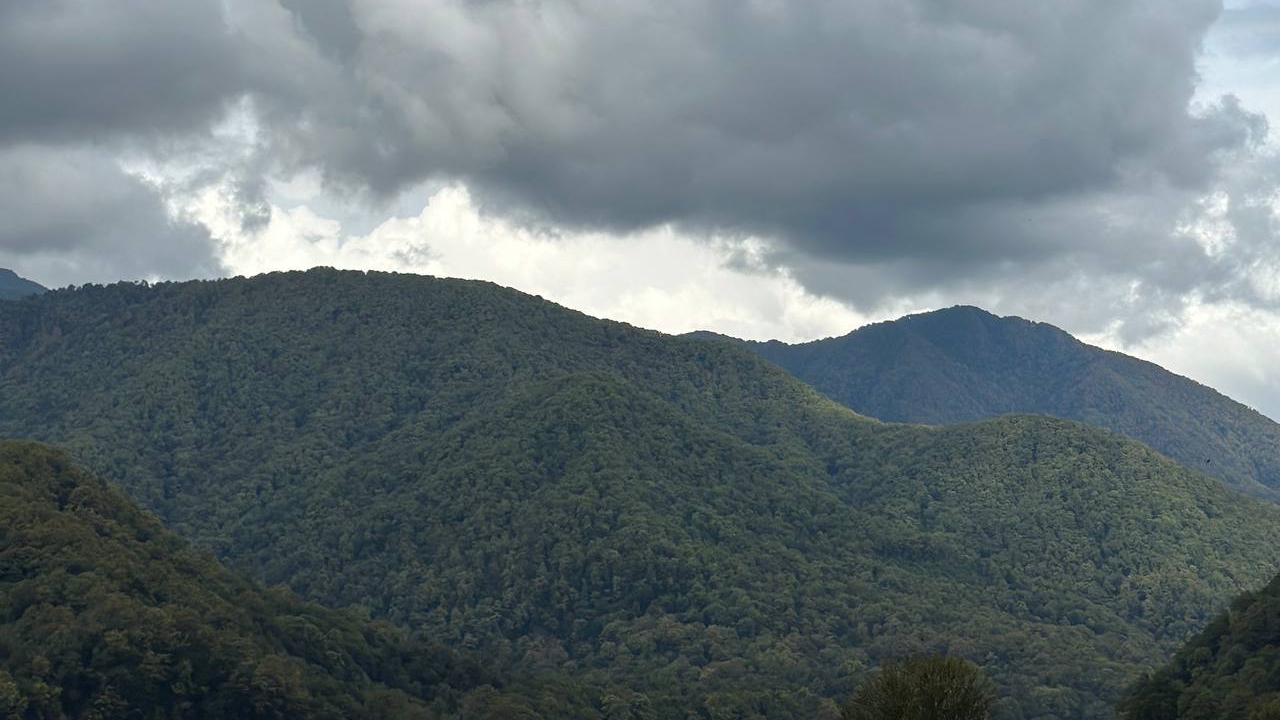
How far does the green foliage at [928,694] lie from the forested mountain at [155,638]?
7270cm

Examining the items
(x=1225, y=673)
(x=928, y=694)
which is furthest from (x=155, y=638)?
(x=1225, y=673)

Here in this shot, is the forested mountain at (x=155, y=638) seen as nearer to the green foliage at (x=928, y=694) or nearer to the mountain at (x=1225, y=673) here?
the mountain at (x=1225, y=673)

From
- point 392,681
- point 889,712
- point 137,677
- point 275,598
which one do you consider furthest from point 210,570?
point 889,712

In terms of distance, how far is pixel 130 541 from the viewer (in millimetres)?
149625

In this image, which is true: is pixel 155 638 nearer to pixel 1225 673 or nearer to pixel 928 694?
pixel 928 694

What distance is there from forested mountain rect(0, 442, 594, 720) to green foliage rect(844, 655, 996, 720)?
72700 millimetres

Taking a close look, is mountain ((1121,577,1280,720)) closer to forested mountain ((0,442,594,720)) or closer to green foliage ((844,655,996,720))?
green foliage ((844,655,996,720))

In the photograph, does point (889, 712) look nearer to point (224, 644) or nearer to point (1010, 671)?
point (224, 644)

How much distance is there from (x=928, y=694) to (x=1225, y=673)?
211ft

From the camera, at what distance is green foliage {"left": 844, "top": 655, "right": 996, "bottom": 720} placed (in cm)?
7569

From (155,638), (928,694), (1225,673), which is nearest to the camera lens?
(928,694)

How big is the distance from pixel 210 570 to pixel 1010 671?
106946 mm

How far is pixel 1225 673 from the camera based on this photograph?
12731 cm

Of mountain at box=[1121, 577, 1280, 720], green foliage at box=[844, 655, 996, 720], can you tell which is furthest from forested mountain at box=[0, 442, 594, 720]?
green foliage at box=[844, 655, 996, 720]
